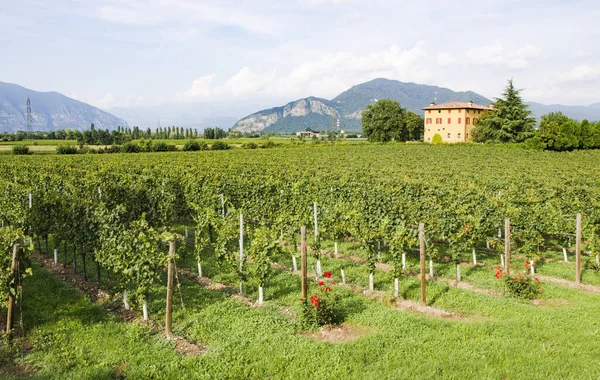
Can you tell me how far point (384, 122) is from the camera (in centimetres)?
9862

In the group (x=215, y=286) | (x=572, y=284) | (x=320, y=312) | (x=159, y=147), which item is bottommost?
(x=572, y=284)

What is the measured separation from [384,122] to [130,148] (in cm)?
5762

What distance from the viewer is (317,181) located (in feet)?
72.9

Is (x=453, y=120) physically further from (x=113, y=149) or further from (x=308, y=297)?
(x=308, y=297)

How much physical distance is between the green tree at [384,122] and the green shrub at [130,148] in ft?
177

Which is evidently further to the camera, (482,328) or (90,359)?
(482,328)

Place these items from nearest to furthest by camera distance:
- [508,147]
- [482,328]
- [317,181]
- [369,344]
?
[369,344]
[482,328]
[317,181]
[508,147]

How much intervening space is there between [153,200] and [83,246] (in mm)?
6102

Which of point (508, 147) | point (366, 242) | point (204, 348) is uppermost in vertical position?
point (508, 147)

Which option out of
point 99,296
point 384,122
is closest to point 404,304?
point 99,296

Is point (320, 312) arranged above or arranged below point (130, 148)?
below

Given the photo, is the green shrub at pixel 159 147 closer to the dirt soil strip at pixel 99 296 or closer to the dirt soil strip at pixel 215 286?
the dirt soil strip at pixel 99 296

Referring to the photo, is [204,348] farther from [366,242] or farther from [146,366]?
[366,242]

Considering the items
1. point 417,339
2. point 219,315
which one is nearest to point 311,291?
point 219,315
